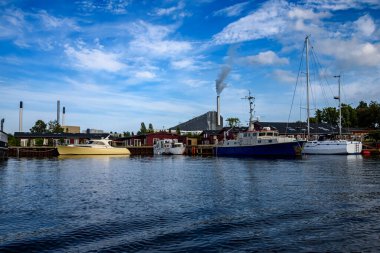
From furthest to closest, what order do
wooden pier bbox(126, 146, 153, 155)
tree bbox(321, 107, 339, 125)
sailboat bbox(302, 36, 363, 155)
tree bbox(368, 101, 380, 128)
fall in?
tree bbox(321, 107, 339, 125)
tree bbox(368, 101, 380, 128)
wooden pier bbox(126, 146, 153, 155)
sailboat bbox(302, 36, 363, 155)

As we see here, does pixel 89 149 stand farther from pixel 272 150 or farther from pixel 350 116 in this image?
pixel 350 116

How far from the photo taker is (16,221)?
12.2 m

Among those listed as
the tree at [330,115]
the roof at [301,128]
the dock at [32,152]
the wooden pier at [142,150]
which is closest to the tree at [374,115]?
the tree at [330,115]

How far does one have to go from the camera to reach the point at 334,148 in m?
65.5

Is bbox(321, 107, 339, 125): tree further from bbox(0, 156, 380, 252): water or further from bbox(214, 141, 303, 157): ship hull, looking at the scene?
bbox(0, 156, 380, 252): water

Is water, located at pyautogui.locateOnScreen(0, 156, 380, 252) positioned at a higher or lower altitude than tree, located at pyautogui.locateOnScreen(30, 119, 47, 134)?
lower

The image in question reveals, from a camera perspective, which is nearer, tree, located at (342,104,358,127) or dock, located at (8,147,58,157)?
dock, located at (8,147,58,157)

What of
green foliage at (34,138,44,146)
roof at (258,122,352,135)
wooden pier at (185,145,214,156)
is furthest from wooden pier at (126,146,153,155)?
roof at (258,122,352,135)

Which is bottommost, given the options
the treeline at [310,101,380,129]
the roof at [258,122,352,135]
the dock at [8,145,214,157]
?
the dock at [8,145,214,157]

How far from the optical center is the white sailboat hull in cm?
6494

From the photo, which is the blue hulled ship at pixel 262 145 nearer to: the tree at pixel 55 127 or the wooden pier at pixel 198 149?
the wooden pier at pixel 198 149

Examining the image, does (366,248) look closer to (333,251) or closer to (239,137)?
(333,251)

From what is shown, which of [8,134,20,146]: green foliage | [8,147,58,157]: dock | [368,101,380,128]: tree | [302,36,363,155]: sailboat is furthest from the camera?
[368,101,380,128]: tree

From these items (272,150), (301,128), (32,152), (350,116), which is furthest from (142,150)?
(350,116)
